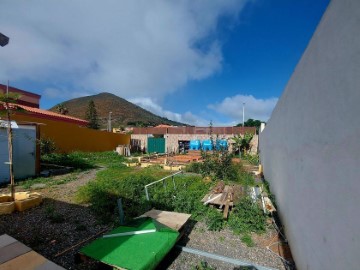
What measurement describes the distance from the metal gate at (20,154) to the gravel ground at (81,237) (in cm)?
433

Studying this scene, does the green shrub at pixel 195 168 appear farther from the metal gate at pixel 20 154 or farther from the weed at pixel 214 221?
the metal gate at pixel 20 154

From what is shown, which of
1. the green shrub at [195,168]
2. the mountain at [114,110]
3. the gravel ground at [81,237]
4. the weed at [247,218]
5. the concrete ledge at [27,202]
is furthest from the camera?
the mountain at [114,110]

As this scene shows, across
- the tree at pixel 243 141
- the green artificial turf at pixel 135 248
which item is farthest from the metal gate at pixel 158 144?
the green artificial turf at pixel 135 248

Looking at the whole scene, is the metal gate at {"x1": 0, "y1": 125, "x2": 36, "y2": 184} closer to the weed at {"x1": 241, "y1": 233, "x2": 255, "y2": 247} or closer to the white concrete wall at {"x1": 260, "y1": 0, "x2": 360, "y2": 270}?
the weed at {"x1": 241, "y1": 233, "x2": 255, "y2": 247}

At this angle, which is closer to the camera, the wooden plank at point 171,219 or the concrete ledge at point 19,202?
the wooden plank at point 171,219

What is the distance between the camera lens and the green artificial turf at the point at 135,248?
3.18 m

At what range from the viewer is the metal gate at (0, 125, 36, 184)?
9.38 metres

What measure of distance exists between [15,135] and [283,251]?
1098 cm

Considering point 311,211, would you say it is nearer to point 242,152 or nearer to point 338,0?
point 338,0

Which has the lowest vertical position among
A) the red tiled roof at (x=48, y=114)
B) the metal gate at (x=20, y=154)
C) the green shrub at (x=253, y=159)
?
the green shrub at (x=253, y=159)

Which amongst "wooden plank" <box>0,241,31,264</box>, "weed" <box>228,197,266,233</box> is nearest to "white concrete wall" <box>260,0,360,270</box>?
"weed" <box>228,197,266,233</box>

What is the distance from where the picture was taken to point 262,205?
20.5ft

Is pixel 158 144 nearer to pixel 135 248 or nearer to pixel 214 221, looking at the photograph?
pixel 214 221

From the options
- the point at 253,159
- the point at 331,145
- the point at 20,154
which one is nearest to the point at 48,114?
the point at 20,154
